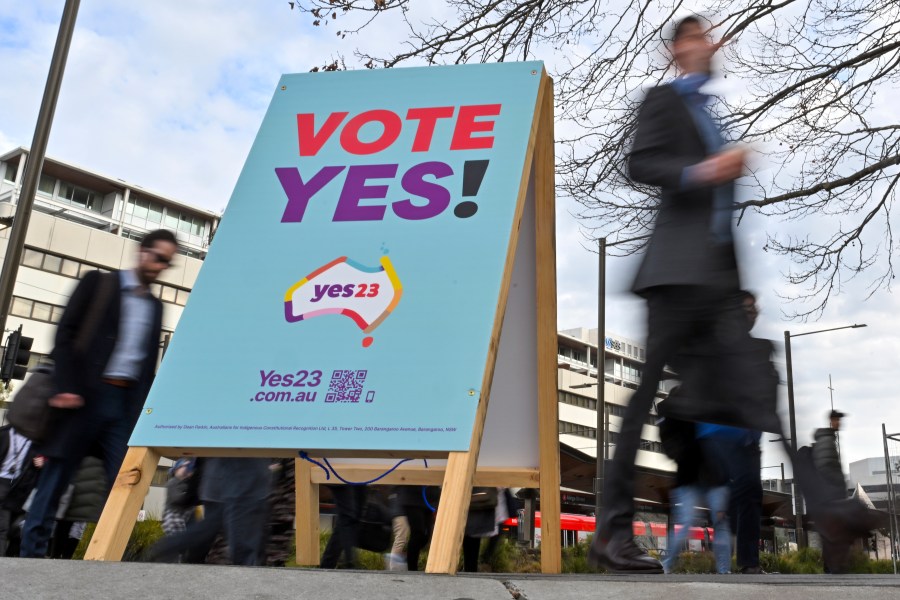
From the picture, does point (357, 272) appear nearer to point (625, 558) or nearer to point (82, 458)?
point (625, 558)

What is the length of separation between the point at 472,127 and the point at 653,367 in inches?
60.5

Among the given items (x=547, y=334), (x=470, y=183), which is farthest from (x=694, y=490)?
(x=470, y=183)

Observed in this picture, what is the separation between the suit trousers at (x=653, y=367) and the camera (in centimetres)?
287

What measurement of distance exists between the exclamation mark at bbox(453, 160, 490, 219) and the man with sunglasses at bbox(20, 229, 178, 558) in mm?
1740

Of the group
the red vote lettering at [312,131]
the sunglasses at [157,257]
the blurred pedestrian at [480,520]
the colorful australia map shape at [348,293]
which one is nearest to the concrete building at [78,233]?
the blurred pedestrian at [480,520]

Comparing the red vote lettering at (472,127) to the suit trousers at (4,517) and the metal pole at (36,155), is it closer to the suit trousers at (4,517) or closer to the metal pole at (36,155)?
the suit trousers at (4,517)

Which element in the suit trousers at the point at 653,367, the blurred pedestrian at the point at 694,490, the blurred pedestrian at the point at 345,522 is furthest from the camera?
the blurred pedestrian at the point at 345,522

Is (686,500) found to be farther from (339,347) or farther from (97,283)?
(97,283)

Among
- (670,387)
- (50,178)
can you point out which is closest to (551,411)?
(670,387)

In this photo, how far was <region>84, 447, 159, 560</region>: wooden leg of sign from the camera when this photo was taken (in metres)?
2.89

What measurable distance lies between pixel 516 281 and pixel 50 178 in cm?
6047

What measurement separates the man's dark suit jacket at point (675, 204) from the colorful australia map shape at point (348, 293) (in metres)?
0.99

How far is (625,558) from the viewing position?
111 inches

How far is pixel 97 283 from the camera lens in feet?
14.2
